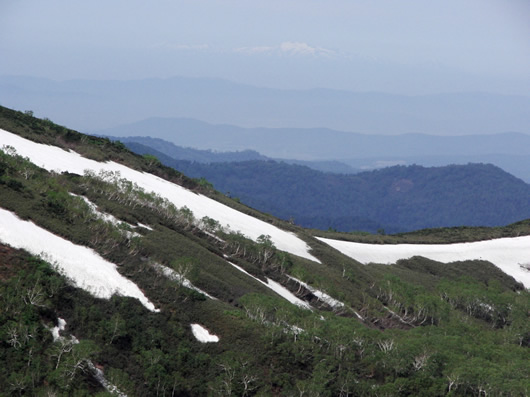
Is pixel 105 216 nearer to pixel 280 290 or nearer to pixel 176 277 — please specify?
pixel 176 277

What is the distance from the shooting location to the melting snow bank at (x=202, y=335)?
113ft

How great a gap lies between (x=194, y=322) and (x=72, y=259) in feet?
26.0

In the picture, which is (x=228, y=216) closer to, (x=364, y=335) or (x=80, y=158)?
(x=80, y=158)

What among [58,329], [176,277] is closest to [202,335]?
[176,277]

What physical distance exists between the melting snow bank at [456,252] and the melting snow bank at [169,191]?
10.4 metres

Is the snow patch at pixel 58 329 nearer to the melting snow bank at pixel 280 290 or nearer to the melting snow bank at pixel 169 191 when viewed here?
the melting snow bank at pixel 280 290

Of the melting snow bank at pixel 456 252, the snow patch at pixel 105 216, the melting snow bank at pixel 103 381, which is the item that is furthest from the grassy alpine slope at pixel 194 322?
the melting snow bank at pixel 456 252

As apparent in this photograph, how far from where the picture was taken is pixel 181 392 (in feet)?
98.6

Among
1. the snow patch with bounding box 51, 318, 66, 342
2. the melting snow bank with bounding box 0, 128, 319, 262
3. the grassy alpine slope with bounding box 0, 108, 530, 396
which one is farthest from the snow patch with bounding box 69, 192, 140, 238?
the snow patch with bounding box 51, 318, 66, 342

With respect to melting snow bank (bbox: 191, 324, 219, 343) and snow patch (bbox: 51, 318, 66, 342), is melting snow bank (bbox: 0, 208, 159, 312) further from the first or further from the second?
snow patch (bbox: 51, 318, 66, 342)

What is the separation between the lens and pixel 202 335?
34.7m

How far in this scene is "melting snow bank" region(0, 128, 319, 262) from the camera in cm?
6087

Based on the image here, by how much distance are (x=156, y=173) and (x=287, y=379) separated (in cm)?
5068

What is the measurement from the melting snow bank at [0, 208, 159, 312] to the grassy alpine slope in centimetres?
27
